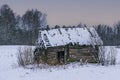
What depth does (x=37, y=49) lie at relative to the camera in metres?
29.1

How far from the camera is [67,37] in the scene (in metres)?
29.8

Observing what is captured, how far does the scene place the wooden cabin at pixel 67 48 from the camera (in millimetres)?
28562

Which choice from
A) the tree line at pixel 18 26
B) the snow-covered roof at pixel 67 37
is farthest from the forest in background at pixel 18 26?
the snow-covered roof at pixel 67 37

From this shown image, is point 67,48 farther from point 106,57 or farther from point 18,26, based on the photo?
point 18,26

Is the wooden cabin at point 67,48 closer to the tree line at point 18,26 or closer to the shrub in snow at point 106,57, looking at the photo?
the shrub in snow at point 106,57

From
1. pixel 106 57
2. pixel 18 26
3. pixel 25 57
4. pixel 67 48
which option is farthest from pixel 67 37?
pixel 18 26

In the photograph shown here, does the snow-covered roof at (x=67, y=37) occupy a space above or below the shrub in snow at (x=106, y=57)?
above

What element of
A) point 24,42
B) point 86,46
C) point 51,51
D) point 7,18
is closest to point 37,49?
point 51,51

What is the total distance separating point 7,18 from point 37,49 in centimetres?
5107

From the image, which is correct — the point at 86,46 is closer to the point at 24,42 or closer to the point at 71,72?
the point at 71,72

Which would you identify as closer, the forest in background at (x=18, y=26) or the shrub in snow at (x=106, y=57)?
the shrub in snow at (x=106, y=57)

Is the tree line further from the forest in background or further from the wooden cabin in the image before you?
the wooden cabin

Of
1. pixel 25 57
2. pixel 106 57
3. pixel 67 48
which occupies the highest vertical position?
pixel 67 48

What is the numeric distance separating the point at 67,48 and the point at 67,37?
45.3 inches
